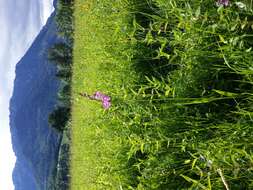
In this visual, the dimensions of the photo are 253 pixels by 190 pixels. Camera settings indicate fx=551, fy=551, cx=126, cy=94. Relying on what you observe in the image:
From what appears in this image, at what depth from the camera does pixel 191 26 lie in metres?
2.73

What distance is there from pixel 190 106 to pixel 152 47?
1.83 m

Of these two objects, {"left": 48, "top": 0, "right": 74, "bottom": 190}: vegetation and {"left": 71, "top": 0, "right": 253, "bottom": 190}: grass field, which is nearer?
{"left": 71, "top": 0, "right": 253, "bottom": 190}: grass field

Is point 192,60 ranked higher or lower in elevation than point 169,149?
higher

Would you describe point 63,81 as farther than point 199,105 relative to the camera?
Yes

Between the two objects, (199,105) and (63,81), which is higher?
A: (63,81)

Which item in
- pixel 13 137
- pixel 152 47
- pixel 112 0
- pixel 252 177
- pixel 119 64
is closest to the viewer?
pixel 252 177

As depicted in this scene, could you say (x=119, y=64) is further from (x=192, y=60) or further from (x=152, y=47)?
(x=192, y=60)

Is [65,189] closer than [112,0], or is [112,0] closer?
[112,0]

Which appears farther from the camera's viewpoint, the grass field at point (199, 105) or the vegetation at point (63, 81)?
the vegetation at point (63, 81)

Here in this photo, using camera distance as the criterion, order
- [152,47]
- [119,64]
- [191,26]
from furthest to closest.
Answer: [119,64]
[152,47]
[191,26]

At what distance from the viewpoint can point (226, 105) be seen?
2.87 metres

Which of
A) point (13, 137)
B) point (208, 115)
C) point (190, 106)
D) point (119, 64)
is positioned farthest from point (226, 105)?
point (13, 137)

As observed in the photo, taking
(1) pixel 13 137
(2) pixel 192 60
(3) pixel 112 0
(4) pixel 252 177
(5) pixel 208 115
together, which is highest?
(3) pixel 112 0

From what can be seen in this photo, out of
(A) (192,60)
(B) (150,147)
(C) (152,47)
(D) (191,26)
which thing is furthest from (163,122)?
(C) (152,47)
